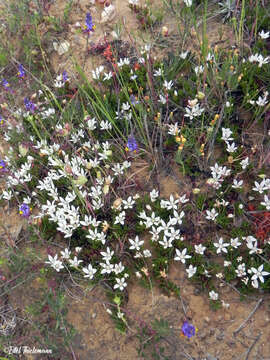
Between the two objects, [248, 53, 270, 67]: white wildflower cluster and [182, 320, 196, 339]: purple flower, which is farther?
[248, 53, 270, 67]: white wildflower cluster

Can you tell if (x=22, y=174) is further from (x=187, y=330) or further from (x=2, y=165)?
(x=187, y=330)

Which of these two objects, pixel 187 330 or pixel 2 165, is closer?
pixel 187 330

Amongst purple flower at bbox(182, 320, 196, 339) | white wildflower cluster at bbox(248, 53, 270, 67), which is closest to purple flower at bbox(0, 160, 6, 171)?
purple flower at bbox(182, 320, 196, 339)

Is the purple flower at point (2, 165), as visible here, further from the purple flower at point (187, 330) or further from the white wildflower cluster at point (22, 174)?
the purple flower at point (187, 330)

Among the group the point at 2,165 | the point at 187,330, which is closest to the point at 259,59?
the point at 187,330

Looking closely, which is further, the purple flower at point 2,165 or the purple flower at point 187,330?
the purple flower at point 2,165

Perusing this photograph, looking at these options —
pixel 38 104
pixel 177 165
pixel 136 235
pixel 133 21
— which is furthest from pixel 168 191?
pixel 133 21

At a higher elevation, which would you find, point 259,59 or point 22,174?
point 259,59

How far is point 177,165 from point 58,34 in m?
3.34

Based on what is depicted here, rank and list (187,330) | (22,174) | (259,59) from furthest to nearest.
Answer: (22,174)
(259,59)
(187,330)

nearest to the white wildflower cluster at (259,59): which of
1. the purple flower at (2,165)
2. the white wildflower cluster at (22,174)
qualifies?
the white wildflower cluster at (22,174)

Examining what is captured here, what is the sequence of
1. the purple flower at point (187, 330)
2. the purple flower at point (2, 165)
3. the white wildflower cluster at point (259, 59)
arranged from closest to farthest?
the purple flower at point (187, 330)
the white wildflower cluster at point (259, 59)
the purple flower at point (2, 165)

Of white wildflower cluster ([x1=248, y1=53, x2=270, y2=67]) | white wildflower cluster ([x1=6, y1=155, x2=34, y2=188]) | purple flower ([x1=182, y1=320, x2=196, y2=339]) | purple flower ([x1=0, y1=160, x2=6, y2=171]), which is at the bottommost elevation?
purple flower ([x1=182, y1=320, x2=196, y2=339])

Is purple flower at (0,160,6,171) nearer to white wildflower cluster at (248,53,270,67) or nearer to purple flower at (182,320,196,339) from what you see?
purple flower at (182,320,196,339)
